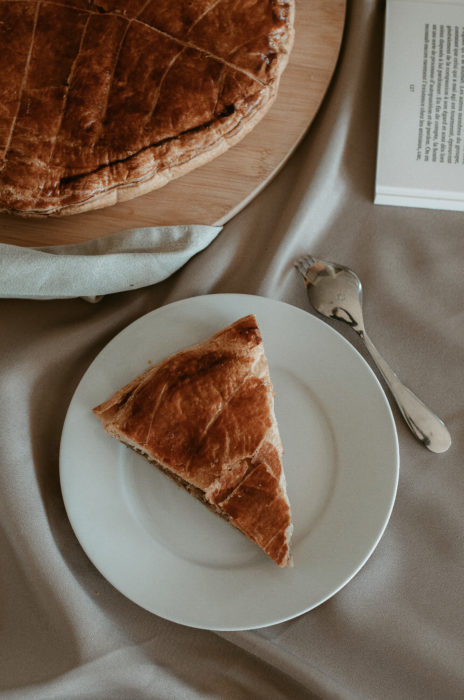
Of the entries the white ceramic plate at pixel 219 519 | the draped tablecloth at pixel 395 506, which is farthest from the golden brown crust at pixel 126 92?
the white ceramic plate at pixel 219 519

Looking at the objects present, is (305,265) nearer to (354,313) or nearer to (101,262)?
(354,313)

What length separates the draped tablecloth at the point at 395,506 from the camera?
1.42m

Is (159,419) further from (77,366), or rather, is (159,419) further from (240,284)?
(240,284)

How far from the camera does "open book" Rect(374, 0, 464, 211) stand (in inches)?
60.7

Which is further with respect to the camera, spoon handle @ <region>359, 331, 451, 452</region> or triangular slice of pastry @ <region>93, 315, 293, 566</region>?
spoon handle @ <region>359, 331, 451, 452</region>

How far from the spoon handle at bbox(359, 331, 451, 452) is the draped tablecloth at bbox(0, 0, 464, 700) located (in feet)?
0.10

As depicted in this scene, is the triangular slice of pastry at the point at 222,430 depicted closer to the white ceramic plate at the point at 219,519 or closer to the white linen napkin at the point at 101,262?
the white ceramic plate at the point at 219,519

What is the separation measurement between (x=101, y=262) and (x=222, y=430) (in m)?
0.50

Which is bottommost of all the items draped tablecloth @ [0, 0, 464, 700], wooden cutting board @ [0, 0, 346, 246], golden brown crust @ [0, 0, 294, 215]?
draped tablecloth @ [0, 0, 464, 700]

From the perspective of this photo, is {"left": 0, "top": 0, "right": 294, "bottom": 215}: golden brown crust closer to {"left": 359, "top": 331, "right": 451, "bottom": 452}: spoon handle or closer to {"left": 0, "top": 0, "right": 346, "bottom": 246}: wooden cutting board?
{"left": 0, "top": 0, "right": 346, "bottom": 246}: wooden cutting board

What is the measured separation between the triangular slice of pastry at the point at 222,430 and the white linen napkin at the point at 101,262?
250 millimetres

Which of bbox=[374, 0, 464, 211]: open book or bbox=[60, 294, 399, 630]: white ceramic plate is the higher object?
bbox=[374, 0, 464, 211]: open book

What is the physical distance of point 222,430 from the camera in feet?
4.50

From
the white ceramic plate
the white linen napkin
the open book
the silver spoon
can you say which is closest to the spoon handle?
the silver spoon
